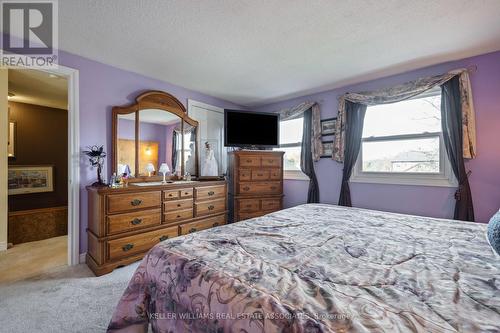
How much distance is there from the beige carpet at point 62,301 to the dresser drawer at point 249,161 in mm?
2014

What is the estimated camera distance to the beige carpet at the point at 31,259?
7.43 feet

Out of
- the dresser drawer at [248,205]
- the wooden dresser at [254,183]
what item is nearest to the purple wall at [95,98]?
the wooden dresser at [254,183]

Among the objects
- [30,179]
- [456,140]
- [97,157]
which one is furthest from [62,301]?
[456,140]

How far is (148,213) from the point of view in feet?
8.41

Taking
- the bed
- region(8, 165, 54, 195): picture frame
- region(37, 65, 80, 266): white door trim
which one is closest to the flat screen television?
region(37, 65, 80, 266): white door trim

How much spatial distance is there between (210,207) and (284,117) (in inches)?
82.1

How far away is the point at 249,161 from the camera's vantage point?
3562 millimetres

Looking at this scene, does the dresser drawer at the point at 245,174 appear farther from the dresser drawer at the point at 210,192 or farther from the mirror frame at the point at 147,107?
the mirror frame at the point at 147,107

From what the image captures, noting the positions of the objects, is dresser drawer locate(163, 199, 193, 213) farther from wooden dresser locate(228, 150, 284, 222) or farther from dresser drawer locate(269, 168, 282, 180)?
dresser drawer locate(269, 168, 282, 180)

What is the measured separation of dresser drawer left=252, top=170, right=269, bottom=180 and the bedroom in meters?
0.04

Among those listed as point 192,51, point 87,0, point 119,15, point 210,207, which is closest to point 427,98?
point 192,51

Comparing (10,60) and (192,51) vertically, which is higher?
(192,51)

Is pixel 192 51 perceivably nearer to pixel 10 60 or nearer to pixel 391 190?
pixel 10 60

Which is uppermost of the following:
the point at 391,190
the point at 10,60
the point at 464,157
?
the point at 10,60
